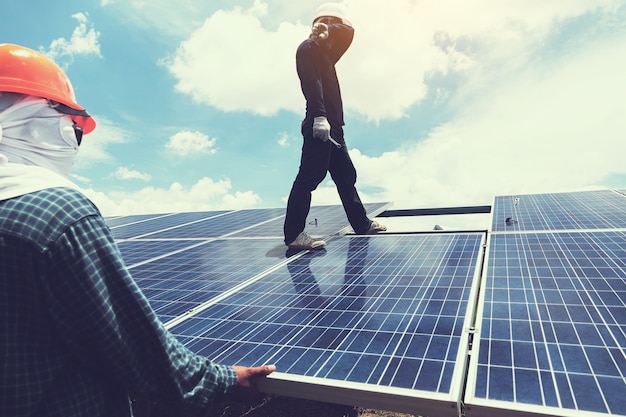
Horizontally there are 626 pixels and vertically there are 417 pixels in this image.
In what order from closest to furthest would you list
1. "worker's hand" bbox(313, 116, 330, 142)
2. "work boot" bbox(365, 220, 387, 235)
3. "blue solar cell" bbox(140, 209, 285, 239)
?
1. "worker's hand" bbox(313, 116, 330, 142)
2. "work boot" bbox(365, 220, 387, 235)
3. "blue solar cell" bbox(140, 209, 285, 239)

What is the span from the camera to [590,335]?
240 cm

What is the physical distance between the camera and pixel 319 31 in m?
5.39

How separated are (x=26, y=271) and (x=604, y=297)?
354cm

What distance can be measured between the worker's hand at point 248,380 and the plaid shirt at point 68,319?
0.50 meters

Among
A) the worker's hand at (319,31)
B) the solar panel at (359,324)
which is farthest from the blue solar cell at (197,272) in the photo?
the worker's hand at (319,31)

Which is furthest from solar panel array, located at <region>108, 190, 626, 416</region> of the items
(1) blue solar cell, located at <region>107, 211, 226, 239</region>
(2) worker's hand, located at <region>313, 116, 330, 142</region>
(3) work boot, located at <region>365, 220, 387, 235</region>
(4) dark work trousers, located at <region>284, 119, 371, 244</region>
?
(1) blue solar cell, located at <region>107, 211, 226, 239</region>

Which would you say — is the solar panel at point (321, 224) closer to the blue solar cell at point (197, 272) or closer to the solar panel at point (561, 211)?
the blue solar cell at point (197, 272)

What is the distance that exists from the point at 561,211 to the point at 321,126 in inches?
176

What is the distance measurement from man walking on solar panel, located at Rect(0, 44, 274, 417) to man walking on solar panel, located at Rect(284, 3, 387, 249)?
3.60m

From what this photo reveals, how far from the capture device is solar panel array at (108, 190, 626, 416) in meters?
2.01

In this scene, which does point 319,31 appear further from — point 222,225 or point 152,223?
point 152,223

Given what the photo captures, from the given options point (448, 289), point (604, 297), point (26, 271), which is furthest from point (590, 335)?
point (26, 271)

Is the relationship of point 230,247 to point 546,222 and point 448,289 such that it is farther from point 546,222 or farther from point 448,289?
point 546,222

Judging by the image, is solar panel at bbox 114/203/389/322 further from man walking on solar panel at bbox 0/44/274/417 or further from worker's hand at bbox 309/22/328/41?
worker's hand at bbox 309/22/328/41
